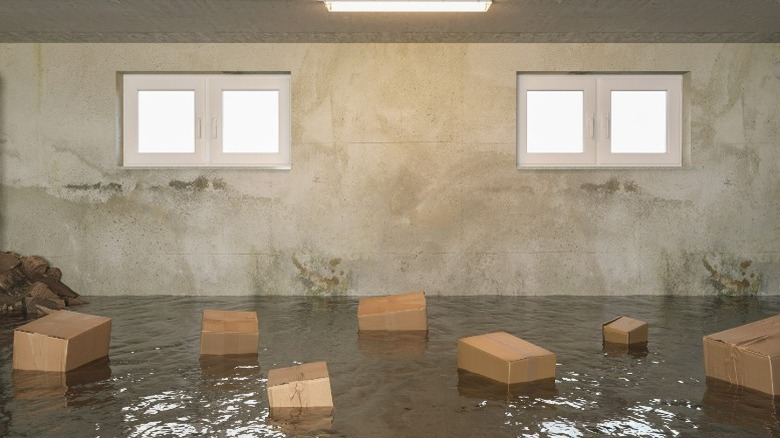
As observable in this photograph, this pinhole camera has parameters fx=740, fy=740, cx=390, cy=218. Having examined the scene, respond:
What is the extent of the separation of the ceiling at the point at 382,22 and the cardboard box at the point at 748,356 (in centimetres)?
278

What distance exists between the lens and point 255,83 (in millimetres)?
7012

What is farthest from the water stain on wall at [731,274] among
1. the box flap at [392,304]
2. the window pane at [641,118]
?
the box flap at [392,304]

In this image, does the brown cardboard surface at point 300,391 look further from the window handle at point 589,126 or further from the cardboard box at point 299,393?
the window handle at point 589,126

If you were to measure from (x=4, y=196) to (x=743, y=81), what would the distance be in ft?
22.9

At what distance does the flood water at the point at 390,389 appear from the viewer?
293 centimetres

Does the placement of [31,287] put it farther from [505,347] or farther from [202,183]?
[505,347]

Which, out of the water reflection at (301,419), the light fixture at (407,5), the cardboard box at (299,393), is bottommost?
the water reflection at (301,419)

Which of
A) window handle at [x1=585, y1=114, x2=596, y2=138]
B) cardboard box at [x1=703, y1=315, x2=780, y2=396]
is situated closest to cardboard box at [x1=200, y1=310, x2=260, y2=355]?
cardboard box at [x1=703, y1=315, x2=780, y2=396]

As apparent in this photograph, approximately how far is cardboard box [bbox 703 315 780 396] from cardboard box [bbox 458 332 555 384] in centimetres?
83

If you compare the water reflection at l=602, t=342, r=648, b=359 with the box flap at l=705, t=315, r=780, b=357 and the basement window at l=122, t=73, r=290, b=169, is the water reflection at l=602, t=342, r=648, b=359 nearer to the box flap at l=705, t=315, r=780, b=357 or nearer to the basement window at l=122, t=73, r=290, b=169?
the box flap at l=705, t=315, r=780, b=357

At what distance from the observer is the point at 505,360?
141 inches

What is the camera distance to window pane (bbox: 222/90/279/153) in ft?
23.1

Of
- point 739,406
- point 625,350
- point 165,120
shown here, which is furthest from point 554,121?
point 739,406

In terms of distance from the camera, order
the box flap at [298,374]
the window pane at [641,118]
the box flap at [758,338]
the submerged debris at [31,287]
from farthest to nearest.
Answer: the window pane at [641,118]
the submerged debris at [31,287]
the box flap at [758,338]
the box flap at [298,374]
